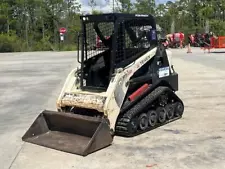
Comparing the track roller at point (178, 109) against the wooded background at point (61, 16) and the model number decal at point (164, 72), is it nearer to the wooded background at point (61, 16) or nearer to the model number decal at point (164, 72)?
the model number decal at point (164, 72)

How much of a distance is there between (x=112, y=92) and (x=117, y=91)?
0.40 feet

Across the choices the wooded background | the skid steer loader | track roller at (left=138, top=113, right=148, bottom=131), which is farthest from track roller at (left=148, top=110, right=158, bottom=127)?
the wooded background

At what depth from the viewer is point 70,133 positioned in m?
6.34

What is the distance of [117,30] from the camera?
6.54 meters

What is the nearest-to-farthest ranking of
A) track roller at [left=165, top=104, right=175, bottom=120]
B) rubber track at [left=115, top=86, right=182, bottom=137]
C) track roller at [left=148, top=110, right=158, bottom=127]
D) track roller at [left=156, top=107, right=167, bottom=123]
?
1. rubber track at [left=115, top=86, right=182, bottom=137]
2. track roller at [left=148, top=110, right=158, bottom=127]
3. track roller at [left=156, top=107, right=167, bottom=123]
4. track roller at [left=165, top=104, right=175, bottom=120]

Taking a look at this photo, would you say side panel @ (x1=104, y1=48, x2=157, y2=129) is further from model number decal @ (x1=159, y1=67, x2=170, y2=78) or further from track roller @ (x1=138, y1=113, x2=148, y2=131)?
model number decal @ (x1=159, y1=67, x2=170, y2=78)

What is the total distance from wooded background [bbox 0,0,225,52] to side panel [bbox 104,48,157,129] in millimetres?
41118

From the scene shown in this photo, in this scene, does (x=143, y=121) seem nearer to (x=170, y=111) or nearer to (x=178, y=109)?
(x=170, y=111)

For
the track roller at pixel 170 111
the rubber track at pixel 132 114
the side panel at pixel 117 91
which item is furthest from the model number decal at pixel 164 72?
the side panel at pixel 117 91

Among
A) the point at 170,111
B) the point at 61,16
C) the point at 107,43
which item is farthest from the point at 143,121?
the point at 61,16

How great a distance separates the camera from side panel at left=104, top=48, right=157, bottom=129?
613 cm

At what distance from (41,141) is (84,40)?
1943 mm

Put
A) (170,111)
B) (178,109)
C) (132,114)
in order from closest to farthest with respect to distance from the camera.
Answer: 1. (132,114)
2. (170,111)
3. (178,109)

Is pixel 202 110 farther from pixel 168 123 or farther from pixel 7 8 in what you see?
pixel 7 8
